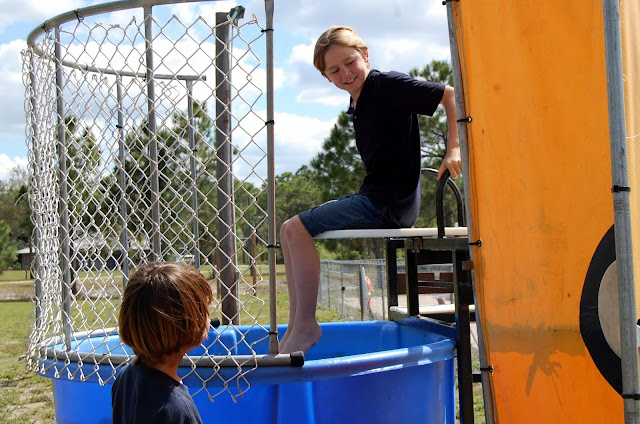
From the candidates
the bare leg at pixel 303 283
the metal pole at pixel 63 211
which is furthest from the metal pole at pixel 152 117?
the bare leg at pixel 303 283

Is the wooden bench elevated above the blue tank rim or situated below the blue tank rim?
above

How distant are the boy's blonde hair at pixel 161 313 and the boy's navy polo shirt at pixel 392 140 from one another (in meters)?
1.39

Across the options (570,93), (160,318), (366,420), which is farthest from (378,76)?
(160,318)

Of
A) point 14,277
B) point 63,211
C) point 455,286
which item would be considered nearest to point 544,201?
point 455,286

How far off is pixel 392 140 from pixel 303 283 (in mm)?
763

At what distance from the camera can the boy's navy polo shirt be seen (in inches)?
118

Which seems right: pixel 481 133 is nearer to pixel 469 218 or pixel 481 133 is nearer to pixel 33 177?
pixel 469 218

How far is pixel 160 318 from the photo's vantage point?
5.66 feet

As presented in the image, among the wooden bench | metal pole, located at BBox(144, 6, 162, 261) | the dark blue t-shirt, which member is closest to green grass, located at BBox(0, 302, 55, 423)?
metal pole, located at BBox(144, 6, 162, 261)

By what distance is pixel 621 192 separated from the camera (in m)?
2.00

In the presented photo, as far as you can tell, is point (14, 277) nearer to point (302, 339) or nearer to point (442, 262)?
point (442, 262)

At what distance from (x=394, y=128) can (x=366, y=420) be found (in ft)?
4.19

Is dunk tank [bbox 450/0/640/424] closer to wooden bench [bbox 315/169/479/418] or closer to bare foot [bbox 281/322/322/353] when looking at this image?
wooden bench [bbox 315/169/479/418]

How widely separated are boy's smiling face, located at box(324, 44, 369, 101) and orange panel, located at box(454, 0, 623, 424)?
24.0 inches
